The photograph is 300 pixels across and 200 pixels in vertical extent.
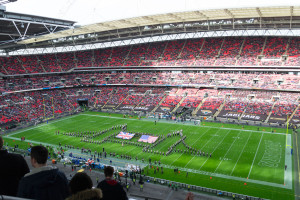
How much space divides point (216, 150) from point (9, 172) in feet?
91.2

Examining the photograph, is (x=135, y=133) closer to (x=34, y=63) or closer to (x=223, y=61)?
(x=223, y=61)

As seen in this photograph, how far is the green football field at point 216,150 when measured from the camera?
21.7m

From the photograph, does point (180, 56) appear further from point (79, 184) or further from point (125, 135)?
point (79, 184)

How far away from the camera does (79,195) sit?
284cm

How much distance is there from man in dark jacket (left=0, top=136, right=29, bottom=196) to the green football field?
19.6 meters

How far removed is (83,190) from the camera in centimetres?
298

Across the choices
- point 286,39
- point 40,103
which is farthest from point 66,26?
point 286,39

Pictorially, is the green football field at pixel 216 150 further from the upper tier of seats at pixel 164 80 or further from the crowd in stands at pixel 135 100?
the upper tier of seats at pixel 164 80

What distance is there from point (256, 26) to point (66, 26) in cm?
3862

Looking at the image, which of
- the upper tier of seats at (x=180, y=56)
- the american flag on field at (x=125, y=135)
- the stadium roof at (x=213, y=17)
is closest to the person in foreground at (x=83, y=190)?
the american flag on field at (x=125, y=135)

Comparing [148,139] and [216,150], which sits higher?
[148,139]

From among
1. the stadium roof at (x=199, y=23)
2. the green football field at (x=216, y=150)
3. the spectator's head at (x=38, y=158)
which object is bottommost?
the green football field at (x=216, y=150)

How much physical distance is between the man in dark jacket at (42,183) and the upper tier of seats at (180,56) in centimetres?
5323

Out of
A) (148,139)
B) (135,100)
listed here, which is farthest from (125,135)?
(135,100)
